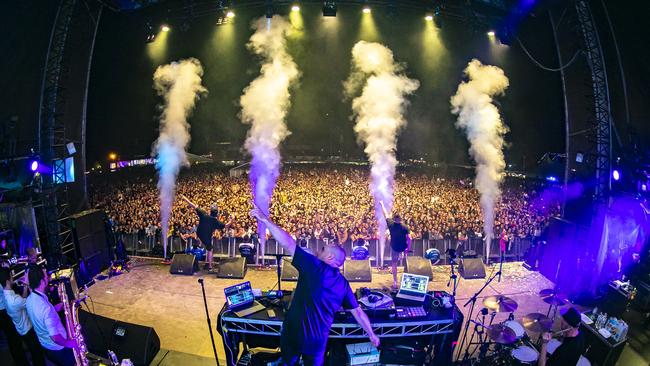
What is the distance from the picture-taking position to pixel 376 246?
34.4 feet

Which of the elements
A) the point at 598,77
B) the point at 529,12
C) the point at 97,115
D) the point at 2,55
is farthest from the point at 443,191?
the point at 97,115

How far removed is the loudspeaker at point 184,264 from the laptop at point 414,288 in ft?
20.3

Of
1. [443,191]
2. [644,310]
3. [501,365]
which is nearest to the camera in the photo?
[501,365]

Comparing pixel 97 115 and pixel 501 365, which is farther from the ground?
pixel 97 115

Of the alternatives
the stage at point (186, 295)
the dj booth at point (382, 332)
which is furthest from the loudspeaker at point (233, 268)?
the dj booth at point (382, 332)

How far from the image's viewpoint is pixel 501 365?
5.61m

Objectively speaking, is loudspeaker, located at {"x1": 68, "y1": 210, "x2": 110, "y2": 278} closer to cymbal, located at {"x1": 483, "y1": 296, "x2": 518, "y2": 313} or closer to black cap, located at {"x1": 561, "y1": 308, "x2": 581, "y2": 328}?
cymbal, located at {"x1": 483, "y1": 296, "x2": 518, "y2": 313}

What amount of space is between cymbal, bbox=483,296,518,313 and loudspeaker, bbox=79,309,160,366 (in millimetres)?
5393

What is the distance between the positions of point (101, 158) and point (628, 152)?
25038 millimetres

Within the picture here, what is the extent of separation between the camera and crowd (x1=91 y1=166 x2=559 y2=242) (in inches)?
426

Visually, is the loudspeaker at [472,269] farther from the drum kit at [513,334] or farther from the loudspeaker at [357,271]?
the drum kit at [513,334]

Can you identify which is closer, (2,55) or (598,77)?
(598,77)

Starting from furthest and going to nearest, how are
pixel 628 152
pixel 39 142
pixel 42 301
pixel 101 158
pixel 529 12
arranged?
pixel 101 158 → pixel 529 12 → pixel 39 142 → pixel 628 152 → pixel 42 301

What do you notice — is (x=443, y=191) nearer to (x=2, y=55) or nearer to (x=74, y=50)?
(x=74, y=50)
